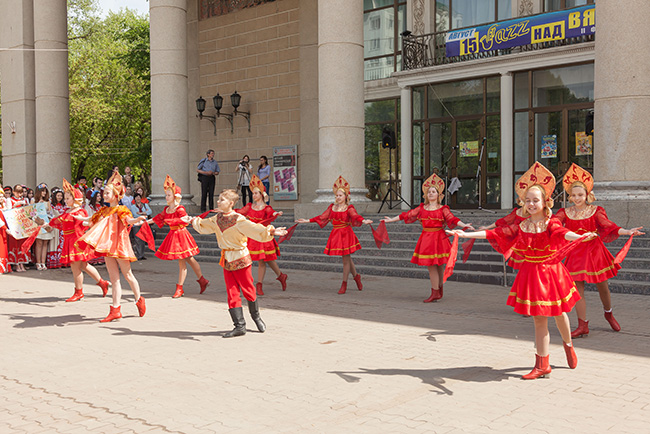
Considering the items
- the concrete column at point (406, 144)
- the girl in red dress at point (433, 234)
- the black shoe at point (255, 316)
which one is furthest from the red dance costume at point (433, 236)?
the concrete column at point (406, 144)

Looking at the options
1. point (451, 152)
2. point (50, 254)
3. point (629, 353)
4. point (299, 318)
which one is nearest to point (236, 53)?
point (451, 152)

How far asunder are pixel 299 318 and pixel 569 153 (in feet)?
46.9

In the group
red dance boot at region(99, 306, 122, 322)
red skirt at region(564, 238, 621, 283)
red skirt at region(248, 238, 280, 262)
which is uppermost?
red skirt at region(564, 238, 621, 283)

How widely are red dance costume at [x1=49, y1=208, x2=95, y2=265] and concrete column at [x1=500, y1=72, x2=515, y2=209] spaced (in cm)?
1380

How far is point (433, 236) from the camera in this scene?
10.5 meters

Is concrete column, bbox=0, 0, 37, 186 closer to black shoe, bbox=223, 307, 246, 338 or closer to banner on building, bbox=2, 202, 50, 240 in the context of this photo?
banner on building, bbox=2, 202, 50, 240

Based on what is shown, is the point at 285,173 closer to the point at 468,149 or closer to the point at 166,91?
the point at 166,91

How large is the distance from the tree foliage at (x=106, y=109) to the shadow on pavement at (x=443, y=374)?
3314cm

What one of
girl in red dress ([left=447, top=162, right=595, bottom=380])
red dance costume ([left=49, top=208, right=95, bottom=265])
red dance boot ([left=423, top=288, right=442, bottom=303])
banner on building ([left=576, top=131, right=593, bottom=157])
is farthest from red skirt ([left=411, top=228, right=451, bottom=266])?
banner on building ([left=576, top=131, right=593, bottom=157])

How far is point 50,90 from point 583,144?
56.2ft

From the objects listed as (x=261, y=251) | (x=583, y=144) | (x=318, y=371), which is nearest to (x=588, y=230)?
(x=318, y=371)

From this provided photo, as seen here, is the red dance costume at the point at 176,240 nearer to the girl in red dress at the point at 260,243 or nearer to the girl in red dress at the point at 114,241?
the girl in red dress at the point at 260,243

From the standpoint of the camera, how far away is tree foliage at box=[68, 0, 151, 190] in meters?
39.6

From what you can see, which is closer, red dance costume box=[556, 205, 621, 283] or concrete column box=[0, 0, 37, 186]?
red dance costume box=[556, 205, 621, 283]
